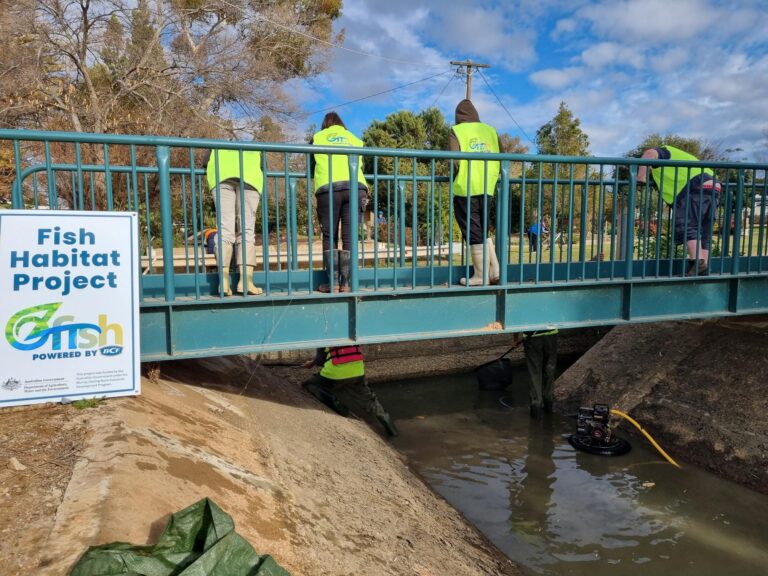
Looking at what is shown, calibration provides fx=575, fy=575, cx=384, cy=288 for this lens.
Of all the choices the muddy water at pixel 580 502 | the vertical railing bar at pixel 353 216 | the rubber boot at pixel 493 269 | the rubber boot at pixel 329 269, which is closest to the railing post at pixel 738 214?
the muddy water at pixel 580 502

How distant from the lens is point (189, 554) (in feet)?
7.97

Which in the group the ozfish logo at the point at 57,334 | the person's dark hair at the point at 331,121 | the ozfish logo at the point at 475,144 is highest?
the person's dark hair at the point at 331,121

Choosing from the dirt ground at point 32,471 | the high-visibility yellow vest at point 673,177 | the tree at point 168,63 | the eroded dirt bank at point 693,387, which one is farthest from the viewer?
the tree at point 168,63

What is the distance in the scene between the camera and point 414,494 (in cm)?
538

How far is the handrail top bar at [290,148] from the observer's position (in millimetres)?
4031

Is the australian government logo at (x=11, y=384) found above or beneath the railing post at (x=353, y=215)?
beneath

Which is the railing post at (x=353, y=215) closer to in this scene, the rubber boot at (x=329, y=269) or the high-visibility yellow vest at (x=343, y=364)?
the rubber boot at (x=329, y=269)

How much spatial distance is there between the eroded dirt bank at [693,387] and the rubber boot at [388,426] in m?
2.77

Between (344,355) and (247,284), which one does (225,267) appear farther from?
(344,355)

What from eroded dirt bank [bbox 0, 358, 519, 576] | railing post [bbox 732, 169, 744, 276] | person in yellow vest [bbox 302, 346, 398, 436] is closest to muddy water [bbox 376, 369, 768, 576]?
eroded dirt bank [bbox 0, 358, 519, 576]

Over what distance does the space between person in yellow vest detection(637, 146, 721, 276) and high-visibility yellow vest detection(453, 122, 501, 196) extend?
5.22ft

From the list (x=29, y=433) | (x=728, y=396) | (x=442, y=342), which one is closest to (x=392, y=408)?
(x=442, y=342)

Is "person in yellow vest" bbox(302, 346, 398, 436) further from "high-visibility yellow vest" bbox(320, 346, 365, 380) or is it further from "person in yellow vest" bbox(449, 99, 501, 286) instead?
"person in yellow vest" bbox(449, 99, 501, 286)

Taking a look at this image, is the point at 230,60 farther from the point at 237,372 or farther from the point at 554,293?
the point at 554,293
